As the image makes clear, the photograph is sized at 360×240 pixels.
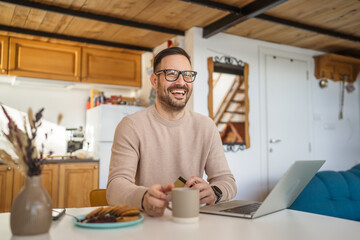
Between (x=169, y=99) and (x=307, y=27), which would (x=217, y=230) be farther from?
(x=307, y=27)

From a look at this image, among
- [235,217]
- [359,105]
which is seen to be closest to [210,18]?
[235,217]

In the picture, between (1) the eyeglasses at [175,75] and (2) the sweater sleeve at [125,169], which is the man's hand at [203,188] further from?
(1) the eyeglasses at [175,75]

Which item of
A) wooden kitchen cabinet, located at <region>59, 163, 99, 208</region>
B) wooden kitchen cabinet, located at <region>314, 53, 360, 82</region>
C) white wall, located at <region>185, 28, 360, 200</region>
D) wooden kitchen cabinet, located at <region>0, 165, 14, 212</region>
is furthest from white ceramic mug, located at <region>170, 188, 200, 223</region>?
wooden kitchen cabinet, located at <region>314, 53, 360, 82</region>


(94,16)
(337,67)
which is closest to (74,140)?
(94,16)

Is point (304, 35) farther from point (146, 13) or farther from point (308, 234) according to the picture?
point (308, 234)

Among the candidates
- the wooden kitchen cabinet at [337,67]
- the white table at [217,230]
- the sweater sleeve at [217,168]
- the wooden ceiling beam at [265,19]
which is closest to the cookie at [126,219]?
the white table at [217,230]

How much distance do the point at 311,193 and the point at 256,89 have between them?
7.83ft

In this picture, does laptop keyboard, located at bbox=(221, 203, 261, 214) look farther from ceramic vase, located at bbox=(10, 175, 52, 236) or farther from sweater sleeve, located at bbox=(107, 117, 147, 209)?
ceramic vase, located at bbox=(10, 175, 52, 236)

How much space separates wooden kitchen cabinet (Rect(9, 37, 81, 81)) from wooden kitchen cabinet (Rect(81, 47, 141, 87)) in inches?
4.8

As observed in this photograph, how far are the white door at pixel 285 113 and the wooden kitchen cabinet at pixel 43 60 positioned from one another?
2399 millimetres

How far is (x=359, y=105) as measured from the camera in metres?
4.81

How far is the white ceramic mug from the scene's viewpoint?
925mm

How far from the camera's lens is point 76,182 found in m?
3.61

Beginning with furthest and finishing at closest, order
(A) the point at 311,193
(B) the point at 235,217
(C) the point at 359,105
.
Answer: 1. (C) the point at 359,105
2. (A) the point at 311,193
3. (B) the point at 235,217
